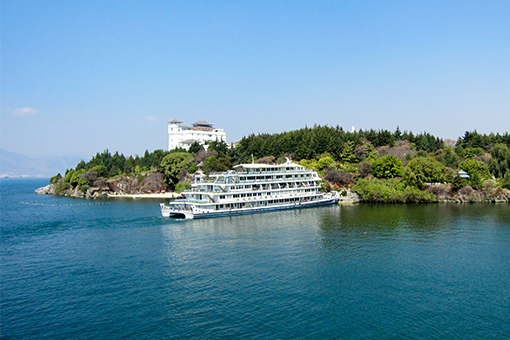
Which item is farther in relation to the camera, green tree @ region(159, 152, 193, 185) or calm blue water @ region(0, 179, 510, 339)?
green tree @ region(159, 152, 193, 185)

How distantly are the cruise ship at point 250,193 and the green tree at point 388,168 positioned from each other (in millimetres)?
14315

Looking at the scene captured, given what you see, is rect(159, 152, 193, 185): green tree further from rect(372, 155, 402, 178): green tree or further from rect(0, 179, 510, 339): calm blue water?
rect(372, 155, 402, 178): green tree

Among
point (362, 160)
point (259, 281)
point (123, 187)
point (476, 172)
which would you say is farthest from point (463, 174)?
point (123, 187)

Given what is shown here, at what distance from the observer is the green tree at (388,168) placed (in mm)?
72500

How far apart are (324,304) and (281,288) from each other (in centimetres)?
350

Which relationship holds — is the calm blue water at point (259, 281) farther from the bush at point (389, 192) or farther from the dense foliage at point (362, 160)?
the dense foliage at point (362, 160)

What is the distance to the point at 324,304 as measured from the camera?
2203cm

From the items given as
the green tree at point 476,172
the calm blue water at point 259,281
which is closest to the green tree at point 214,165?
the calm blue water at point 259,281

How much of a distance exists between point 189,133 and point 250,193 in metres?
76.0

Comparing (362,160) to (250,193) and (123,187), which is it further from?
(123,187)

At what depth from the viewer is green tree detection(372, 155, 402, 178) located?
72.5m

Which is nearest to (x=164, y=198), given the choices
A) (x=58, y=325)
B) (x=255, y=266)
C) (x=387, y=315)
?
(x=255, y=266)

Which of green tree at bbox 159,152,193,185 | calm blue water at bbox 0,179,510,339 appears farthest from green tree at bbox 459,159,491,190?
green tree at bbox 159,152,193,185

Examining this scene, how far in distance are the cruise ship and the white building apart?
64.5m
